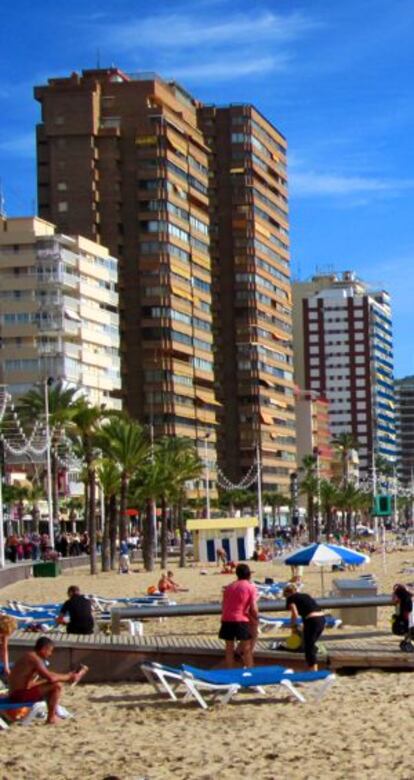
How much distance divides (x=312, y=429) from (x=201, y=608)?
6123 inches

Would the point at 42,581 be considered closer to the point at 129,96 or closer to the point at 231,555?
the point at 231,555

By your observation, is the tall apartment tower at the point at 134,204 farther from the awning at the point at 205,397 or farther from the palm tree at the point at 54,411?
the palm tree at the point at 54,411

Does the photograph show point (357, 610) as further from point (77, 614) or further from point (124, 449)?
point (124, 449)

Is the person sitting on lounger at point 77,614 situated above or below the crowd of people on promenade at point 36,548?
above

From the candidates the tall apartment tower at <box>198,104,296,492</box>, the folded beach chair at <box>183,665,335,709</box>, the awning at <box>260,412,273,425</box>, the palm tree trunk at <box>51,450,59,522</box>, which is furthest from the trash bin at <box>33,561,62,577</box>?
the awning at <box>260,412,273,425</box>

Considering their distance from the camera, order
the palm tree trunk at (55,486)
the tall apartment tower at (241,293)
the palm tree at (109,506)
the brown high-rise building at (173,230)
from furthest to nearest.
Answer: the tall apartment tower at (241,293) < the brown high-rise building at (173,230) < the palm tree trunk at (55,486) < the palm tree at (109,506)

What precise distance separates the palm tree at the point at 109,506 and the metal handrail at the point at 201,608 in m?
34.5

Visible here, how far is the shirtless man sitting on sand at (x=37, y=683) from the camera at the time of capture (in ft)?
48.7

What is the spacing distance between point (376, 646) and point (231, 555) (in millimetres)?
45886

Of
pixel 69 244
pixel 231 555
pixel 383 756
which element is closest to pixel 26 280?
pixel 69 244

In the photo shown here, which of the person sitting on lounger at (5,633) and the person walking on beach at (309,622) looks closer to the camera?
the person sitting on lounger at (5,633)

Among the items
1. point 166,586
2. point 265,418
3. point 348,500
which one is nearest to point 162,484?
point 166,586

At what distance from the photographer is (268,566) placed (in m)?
59.3

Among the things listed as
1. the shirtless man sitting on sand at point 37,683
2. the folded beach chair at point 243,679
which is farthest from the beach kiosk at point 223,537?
the shirtless man sitting on sand at point 37,683
